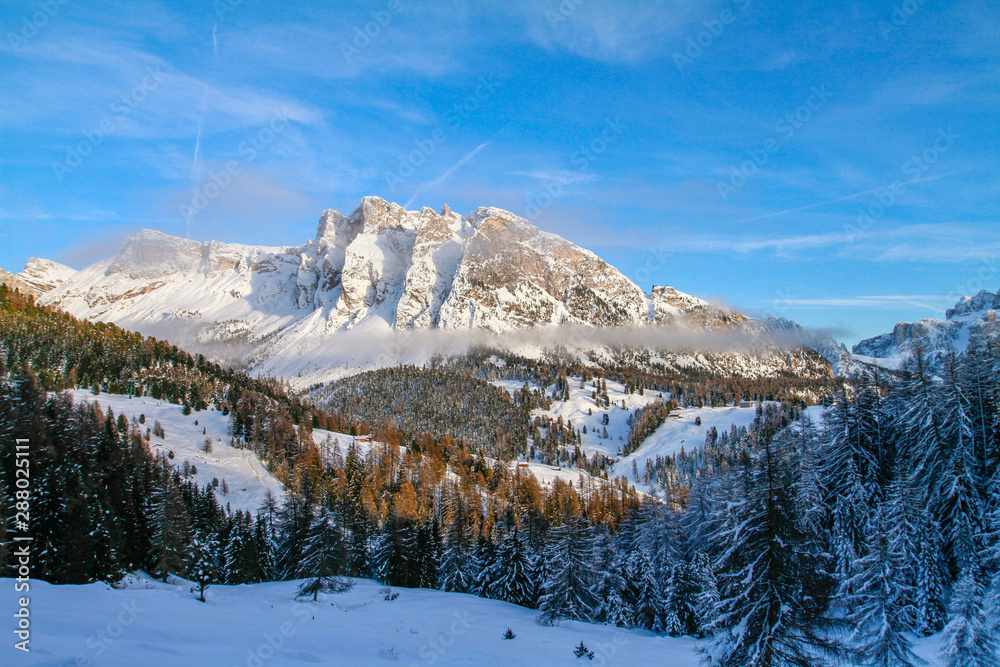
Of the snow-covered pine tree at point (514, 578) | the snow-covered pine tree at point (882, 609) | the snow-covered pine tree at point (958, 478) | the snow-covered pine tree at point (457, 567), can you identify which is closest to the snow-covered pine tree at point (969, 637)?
the snow-covered pine tree at point (882, 609)

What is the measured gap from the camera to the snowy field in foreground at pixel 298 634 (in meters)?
14.5

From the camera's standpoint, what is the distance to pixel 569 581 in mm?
42844

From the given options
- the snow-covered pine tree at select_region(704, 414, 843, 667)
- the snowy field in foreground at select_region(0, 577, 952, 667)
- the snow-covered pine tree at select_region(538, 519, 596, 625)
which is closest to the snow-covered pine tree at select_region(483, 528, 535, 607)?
the snow-covered pine tree at select_region(538, 519, 596, 625)

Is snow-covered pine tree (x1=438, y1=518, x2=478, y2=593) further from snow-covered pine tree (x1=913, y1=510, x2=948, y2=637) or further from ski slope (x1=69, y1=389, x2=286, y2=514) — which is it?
ski slope (x1=69, y1=389, x2=286, y2=514)

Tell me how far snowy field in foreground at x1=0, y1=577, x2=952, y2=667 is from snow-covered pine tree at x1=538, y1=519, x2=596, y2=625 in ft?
6.45

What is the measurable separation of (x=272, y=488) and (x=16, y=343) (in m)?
87.4

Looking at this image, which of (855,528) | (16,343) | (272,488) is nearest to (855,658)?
(855,528)

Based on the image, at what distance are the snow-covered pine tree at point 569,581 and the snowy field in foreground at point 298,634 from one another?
1.97 m

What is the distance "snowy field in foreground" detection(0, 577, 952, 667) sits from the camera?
14469 millimetres

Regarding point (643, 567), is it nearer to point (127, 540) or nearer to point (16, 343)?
point (127, 540)

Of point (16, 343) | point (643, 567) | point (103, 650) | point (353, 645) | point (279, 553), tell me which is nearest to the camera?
point (103, 650)

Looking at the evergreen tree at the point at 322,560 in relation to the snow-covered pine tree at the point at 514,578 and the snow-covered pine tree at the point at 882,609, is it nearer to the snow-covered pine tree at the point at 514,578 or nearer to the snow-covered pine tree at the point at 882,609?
the snow-covered pine tree at the point at 514,578

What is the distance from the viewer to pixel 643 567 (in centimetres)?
4572

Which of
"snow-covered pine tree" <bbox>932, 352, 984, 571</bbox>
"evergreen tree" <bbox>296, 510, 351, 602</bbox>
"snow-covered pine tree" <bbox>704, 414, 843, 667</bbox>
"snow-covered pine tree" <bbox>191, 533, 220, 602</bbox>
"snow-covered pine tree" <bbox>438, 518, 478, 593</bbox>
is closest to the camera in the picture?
"snow-covered pine tree" <bbox>704, 414, 843, 667</bbox>
